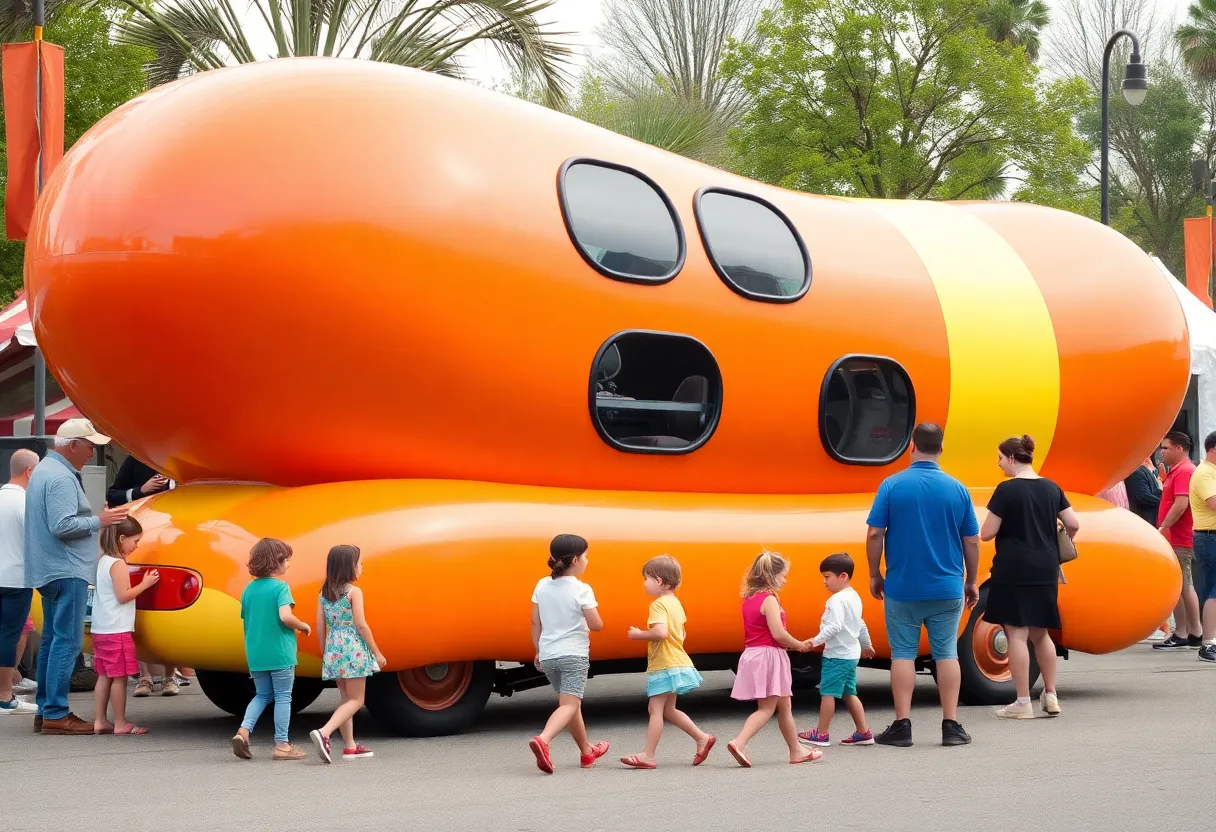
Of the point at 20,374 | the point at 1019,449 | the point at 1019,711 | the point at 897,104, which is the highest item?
the point at 897,104

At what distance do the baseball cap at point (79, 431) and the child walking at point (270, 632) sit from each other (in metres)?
1.98

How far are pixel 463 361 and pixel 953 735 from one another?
316cm

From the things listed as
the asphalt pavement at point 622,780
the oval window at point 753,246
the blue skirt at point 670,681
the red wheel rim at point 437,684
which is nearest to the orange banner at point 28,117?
the asphalt pavement at point 622,780

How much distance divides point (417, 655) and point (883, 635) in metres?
3.15

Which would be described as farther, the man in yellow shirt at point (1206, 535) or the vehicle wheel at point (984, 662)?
the man in yellow shirt at point (1206, 535)

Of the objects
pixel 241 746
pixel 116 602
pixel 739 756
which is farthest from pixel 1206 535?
pixel 116 602

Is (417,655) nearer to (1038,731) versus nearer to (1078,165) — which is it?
(1038,731)

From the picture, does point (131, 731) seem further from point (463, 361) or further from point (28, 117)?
point (28, 117)

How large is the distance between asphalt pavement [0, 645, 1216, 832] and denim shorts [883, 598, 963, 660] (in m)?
0.50

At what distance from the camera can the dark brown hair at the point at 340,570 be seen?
7.23 m

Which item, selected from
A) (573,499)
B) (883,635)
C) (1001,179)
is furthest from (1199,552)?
(1001,179)

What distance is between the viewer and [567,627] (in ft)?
23.4

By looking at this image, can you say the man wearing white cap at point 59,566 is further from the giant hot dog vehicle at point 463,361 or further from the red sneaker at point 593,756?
the red sneaker at point 593,756

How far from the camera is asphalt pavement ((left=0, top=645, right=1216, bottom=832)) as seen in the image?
5844 mm
